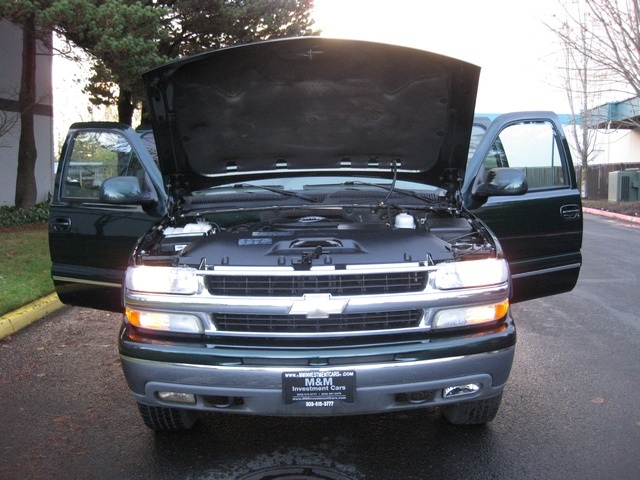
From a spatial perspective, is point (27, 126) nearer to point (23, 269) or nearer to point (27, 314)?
point (23, 269)

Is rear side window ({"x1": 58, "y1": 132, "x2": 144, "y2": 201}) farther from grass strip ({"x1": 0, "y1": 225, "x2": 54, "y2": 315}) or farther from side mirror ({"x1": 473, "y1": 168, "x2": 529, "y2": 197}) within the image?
side mirror ({"x1": 473, "y1": 168, "x2": 529, "y2": 197})

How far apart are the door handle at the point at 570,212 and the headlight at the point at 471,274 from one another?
2.02 meters

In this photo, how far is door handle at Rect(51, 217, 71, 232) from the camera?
483 cm

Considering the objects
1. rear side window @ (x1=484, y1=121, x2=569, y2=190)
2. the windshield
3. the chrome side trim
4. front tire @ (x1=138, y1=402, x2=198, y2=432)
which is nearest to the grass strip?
the chrome side trim

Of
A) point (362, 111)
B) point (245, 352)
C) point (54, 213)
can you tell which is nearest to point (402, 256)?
point (245, 352)

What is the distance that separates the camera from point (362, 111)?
4254 millimetres

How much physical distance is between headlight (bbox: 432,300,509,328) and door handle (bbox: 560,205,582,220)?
6.70ft

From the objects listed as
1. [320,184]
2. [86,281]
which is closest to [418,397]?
[320,184]

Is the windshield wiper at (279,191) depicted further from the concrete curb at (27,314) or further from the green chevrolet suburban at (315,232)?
the concrete curb at (27,314)

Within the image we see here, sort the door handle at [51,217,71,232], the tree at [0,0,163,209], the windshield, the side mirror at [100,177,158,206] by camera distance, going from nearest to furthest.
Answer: the side mirror at [100,177,158,206] < the windshield < the door handle at [51,217,71,232] < the tree at [0,0,163,209]

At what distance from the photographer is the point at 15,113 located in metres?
16.0

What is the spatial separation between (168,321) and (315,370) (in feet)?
2.49

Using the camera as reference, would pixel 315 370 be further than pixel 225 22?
No

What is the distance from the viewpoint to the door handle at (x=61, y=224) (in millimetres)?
4832
